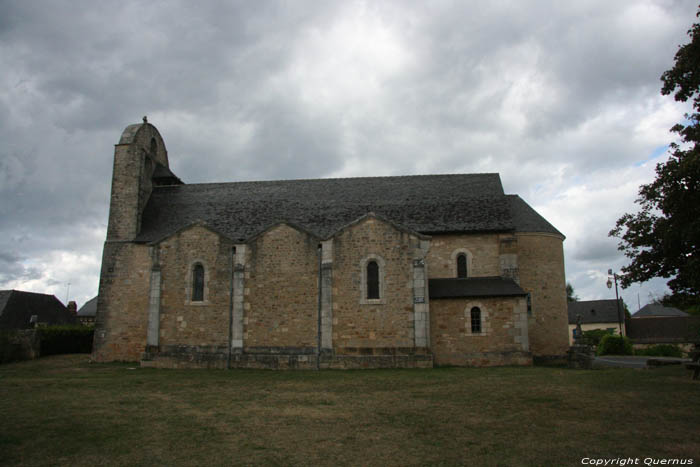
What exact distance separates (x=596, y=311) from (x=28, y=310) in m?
64.4

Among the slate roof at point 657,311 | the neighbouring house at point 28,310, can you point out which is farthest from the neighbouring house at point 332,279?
the slate roof at point 657,311

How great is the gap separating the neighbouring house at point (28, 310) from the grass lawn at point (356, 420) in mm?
22133

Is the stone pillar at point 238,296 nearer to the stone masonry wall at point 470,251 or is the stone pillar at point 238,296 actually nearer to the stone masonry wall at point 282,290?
the stone masonry wall at point 282,290

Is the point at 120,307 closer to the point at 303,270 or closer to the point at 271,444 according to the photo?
the point at 303,270

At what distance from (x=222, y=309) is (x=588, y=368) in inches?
644

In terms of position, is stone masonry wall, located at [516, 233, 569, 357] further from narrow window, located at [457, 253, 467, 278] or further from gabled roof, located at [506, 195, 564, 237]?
narrow window, located at [457, 253, 467, 278]

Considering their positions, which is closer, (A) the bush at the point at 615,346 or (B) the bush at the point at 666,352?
(B) the bush at the point at 666,352

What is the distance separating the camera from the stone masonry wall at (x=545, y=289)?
1027 inches

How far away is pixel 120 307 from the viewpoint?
2745 cm

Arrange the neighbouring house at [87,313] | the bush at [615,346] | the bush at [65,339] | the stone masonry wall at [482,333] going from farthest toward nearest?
the neighbouring house at [87,313] → the bush at [615,346] → the bush at [65,339] → the stone masonry wall at [482,333]

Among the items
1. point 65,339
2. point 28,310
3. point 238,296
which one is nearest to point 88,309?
point 28,310

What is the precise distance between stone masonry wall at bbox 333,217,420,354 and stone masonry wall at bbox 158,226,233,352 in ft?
17.6

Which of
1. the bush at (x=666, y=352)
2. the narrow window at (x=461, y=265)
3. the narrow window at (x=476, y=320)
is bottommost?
the bush at (x=666, y=352)

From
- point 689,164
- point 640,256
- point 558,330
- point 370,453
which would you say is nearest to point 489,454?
point 370,453
